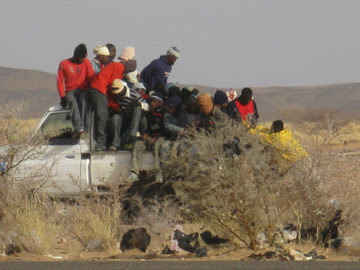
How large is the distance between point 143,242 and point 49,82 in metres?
A: 132

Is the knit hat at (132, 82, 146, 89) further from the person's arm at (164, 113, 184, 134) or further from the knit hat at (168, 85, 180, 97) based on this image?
the person's arm at (164, 113, 184, 134)

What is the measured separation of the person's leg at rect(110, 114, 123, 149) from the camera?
48.4 ft

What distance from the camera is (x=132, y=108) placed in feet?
48.8

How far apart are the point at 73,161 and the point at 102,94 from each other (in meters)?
1.19

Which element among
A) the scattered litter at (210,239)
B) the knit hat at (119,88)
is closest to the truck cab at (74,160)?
the knit hat at (119,88)

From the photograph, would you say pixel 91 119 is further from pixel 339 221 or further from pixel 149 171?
pixel 339 221

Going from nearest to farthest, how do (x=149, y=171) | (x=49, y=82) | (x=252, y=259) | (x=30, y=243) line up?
(x=252, y=259) < (x=30, y=243) < (x=149, y=171) < (x=49, y=82)

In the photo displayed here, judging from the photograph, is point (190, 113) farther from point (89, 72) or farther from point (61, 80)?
point (61, 80)

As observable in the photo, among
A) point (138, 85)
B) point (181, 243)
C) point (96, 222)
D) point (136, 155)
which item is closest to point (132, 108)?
point (136, 155)

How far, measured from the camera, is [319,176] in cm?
1220

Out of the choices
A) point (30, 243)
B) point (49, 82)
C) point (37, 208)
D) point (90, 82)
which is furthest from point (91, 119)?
point (49, 82)

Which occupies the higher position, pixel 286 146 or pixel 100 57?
pixel 100 57

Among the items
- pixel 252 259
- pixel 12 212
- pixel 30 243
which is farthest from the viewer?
pixel 12 212

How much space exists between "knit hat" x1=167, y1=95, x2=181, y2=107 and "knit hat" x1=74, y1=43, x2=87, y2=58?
1631 mm
